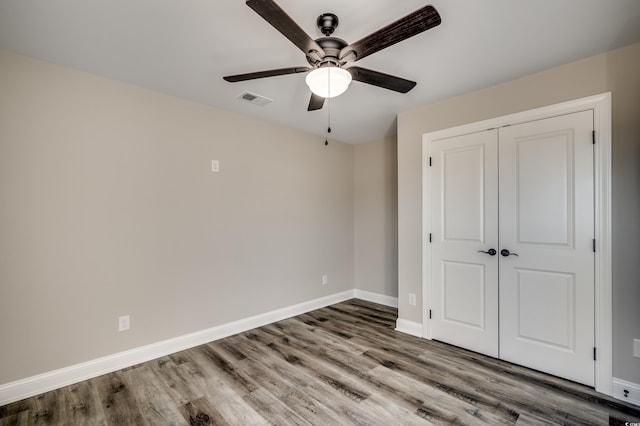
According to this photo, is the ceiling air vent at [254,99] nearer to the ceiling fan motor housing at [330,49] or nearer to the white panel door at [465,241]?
the ceiling fan motor housing at [330,49]

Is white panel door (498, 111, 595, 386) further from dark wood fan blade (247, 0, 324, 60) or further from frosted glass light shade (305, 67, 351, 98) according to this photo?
dark wood fan blade (247, 0, 324, 60)

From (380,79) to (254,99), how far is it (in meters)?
1.54

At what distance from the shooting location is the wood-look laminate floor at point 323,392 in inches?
76.0

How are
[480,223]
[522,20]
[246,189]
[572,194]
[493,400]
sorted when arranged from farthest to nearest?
[246,189] → [480,223] → [572,194] → [493,400] → [522,20]

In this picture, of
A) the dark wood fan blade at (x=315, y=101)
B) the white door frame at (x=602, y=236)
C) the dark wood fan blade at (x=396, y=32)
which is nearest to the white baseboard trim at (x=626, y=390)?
the white door frame at (x=602, y=236)

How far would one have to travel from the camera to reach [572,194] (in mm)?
2342

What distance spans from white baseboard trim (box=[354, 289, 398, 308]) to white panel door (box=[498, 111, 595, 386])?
1.75 metres

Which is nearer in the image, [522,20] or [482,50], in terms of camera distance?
[522,20]

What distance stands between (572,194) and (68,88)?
13.4 feet

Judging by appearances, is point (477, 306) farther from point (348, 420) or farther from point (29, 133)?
point (29, 133)

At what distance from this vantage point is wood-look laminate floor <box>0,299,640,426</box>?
6.33 ft

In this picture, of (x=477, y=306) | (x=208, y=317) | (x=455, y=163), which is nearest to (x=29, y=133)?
(x=208, y=317)

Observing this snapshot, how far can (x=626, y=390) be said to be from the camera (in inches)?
82.4

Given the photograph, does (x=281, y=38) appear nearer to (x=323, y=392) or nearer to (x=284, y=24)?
(x=284, y=24)
